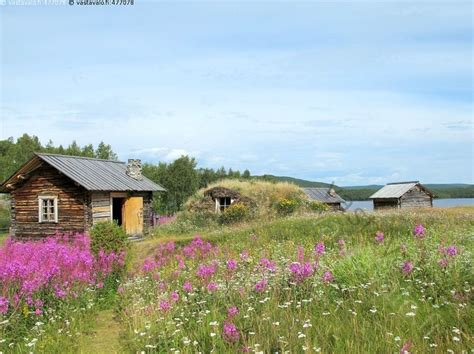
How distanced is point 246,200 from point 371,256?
23409 mm

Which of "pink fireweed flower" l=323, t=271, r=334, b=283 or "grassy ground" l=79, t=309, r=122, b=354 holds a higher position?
"pink fireweed flower" l=323, t=271, r=334, b=283

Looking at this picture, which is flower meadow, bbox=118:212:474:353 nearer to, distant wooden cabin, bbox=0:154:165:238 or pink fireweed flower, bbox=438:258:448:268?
pink fireweed flower, bbox=438:258:448:268

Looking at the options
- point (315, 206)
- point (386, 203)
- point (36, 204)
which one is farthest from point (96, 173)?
point (386, 203)

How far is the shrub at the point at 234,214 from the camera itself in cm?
3001

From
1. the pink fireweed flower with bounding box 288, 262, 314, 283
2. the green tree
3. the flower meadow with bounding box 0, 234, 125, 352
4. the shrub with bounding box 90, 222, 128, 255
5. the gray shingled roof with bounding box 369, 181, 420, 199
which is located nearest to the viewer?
the pink fireweed flower with bounding box 288, 262, 314, 283

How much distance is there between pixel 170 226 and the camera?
100 ft

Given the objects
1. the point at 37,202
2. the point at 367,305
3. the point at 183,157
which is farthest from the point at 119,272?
the point at 183,157

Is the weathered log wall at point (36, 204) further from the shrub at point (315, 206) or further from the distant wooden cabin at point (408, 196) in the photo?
the distant wooden cabin at point (408, 196)

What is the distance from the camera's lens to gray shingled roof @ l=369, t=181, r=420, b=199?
49844 millimetres

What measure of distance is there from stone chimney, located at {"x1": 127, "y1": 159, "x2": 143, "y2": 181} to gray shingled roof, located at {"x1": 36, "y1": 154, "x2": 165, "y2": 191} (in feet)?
1.02

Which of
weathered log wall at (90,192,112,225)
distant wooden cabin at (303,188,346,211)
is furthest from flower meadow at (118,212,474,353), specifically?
distant wooden cabin at (303,188,346,211)

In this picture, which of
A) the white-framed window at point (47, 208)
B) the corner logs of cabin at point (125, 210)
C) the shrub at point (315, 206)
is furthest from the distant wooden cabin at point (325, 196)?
the white-framed window at point (47, 208)

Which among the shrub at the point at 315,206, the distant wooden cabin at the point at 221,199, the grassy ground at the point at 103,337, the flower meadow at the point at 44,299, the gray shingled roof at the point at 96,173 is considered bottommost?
the grassy ground at the point at 103,337

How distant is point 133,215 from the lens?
2941cm
